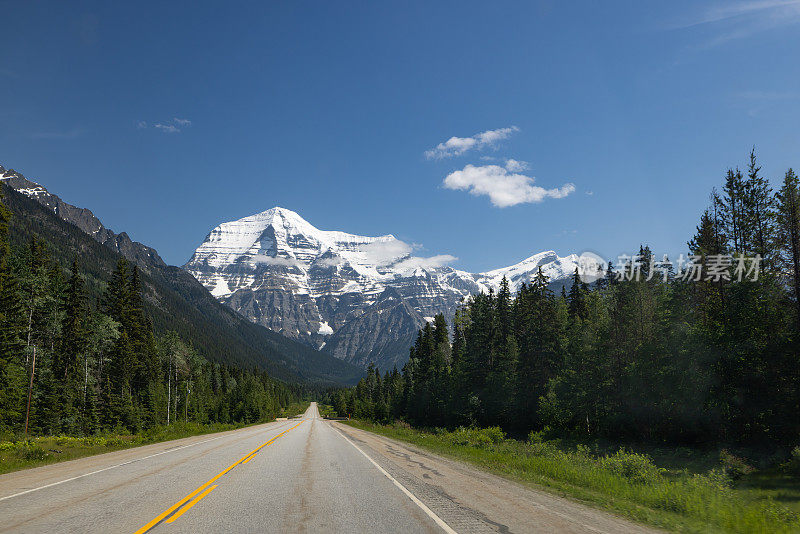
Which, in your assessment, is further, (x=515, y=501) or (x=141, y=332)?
(x=141, y=332)

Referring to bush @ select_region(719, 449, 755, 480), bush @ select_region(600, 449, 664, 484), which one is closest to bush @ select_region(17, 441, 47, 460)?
bush @ select_region(600, 449, 664, 484)

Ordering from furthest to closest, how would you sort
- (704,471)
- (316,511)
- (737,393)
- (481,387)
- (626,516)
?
(481,387) → (737,393) → (704,471) → (626,516) → (316,511)

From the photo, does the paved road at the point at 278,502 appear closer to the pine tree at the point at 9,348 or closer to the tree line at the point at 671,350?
the pine tree at the point at 9,348

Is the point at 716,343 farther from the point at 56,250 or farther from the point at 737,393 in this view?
the point at 56,250

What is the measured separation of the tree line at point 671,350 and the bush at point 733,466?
8.21 feet

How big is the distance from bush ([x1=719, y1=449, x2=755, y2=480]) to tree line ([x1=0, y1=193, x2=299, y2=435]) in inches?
1737

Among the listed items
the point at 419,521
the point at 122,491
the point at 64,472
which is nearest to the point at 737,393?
the point at 419,521

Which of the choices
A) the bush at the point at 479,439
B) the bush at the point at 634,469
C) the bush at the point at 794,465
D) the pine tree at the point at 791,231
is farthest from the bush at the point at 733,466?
the bush at the point at 479,439

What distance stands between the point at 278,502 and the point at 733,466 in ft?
95.1

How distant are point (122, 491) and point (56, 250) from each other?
218 metres

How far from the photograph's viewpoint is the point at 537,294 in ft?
170

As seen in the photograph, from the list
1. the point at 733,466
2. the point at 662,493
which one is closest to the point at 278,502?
the point at 662,493

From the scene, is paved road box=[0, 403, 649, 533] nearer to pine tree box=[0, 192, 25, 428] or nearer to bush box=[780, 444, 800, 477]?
bush box=[780, 444, 800, 477]

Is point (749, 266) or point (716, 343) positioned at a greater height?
point (749, 266)
